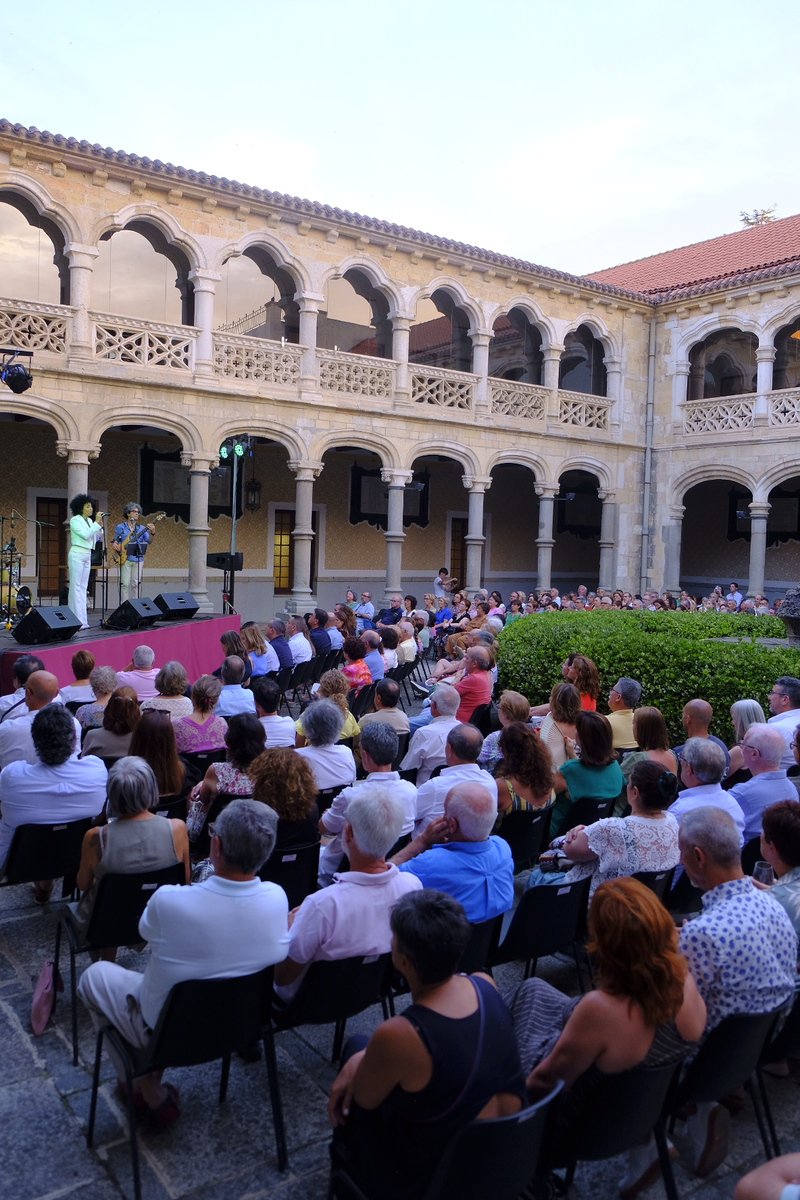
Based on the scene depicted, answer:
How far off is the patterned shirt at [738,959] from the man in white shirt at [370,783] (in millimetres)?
1528

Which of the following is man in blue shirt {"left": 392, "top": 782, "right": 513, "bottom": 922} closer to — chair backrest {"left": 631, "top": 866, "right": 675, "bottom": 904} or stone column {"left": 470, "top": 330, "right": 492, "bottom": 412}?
chair backrest {"left": 631, "top": 866, "right": 675, "bottom": 904}

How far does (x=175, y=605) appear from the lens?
11.5 metres

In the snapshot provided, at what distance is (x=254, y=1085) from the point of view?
3.10 metres

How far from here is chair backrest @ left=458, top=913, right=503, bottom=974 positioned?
317cm

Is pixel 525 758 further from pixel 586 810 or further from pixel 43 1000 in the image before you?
pixel 43 1000

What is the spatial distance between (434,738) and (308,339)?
12.3m

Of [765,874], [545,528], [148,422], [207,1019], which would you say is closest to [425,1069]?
[207,1019]

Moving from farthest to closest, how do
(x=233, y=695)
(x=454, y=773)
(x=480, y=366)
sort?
1. (x=480, y=366)
2. (x=233, y=695)
3. (x=454, y=773)

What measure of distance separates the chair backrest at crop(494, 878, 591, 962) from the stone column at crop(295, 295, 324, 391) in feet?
44.9

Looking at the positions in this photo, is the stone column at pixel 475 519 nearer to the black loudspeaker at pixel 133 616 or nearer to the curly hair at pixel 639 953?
the black loudspeaker at pixel 133 616

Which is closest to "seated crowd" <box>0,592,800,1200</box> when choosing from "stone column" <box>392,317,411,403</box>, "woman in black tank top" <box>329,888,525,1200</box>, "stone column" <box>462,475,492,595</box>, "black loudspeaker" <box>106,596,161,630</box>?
"woman in black tank top" <box>329,888,525,1200</box>

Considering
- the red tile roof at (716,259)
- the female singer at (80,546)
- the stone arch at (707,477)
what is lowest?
the female singer at (80,546)

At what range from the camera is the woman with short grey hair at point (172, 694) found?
5.50m

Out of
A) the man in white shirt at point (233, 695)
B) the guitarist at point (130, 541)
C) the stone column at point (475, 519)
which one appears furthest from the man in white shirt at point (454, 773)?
the stone column at point (475, 519)
